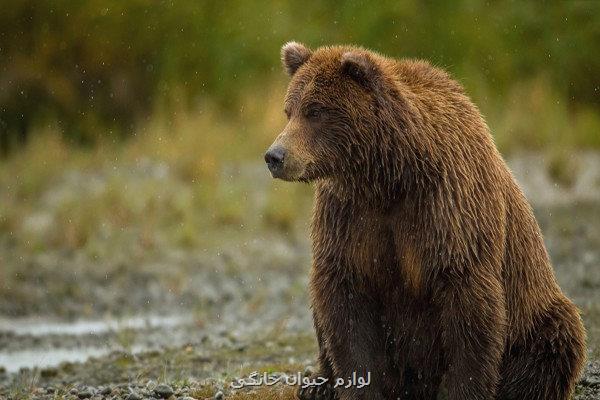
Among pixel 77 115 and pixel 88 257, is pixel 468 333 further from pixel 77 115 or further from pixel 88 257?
pixel 77 115

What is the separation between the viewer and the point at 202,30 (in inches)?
735

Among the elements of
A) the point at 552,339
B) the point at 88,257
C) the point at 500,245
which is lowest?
the point at 552,339

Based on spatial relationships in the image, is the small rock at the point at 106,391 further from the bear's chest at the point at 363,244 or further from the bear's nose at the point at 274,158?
the bear's nose at the point at 274,158

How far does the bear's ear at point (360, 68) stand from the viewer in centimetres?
577

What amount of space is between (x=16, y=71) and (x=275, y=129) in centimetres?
429

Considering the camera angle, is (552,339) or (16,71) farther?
(16,71)

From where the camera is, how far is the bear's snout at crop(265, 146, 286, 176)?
18.6ft

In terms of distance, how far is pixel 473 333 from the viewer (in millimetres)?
5691

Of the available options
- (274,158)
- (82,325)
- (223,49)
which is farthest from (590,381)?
(223,49)

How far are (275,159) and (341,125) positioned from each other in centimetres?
44

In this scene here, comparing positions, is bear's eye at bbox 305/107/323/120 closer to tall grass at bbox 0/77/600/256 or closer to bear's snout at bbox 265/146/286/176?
bear's snout at bbox 265/146/286/176

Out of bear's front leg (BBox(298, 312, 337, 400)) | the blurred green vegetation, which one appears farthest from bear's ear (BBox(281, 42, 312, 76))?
the blurred green vegetation

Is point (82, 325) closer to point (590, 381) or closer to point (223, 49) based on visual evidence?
point (590, 381)

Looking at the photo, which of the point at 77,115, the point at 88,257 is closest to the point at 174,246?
the point at 88,257
